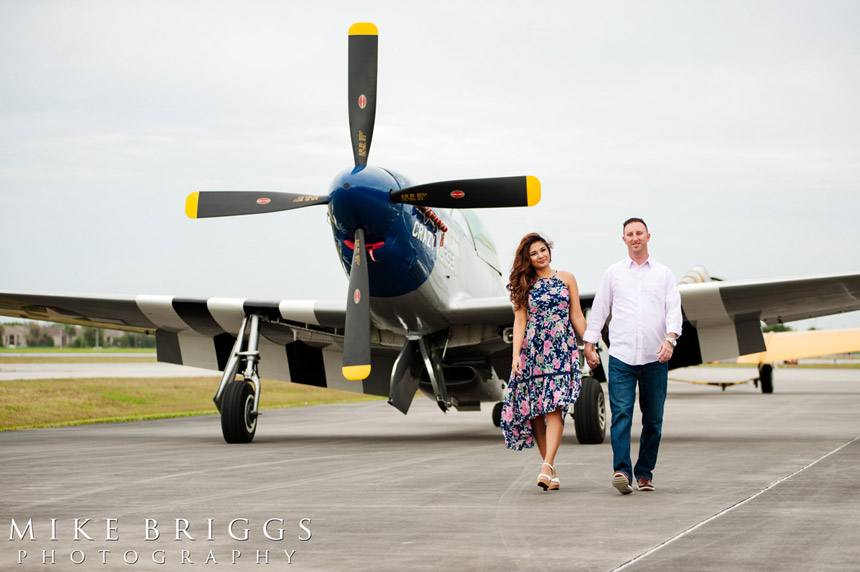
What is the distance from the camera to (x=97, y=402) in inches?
798

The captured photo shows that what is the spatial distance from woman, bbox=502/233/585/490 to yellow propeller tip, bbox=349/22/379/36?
17.8 ft

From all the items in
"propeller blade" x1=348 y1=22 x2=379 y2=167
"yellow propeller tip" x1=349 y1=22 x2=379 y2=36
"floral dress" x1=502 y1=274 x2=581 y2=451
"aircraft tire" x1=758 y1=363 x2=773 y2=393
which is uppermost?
"yellow propeller tip" x1=349 y1=22 x2=379 y2=36

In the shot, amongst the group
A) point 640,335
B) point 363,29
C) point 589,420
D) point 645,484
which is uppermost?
point 363,29

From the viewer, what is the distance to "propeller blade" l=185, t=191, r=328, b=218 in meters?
11.2

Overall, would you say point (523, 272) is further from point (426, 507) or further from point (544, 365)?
point (426, 507)

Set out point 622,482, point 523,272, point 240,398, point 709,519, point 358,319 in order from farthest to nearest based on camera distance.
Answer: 1. point 240,398
2. point 358,319
3. point 523,272
4. point 622,482
5. point 709,519

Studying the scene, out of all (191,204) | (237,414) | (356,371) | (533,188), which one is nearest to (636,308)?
(533,188)

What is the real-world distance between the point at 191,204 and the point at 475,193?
11.2ft

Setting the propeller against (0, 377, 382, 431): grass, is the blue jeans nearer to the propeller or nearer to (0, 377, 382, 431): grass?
the propeller

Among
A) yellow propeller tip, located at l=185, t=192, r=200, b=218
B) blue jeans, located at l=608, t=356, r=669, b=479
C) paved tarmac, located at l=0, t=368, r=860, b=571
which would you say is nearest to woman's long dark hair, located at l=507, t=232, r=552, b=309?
blue jeans, located at l=608, t=356, r=669, b=479

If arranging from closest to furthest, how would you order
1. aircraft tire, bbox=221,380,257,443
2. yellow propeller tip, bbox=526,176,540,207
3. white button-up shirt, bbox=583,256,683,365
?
white button-up shirt, bbox=583,256,683,365 → yellow propeller tip, bbox=526,176,540,207 → aircraft tire, bbox=221,380,257,443

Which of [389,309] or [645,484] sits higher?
[389,309]

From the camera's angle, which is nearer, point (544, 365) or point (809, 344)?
point (544, 365)

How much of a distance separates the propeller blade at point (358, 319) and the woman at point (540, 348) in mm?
3915
